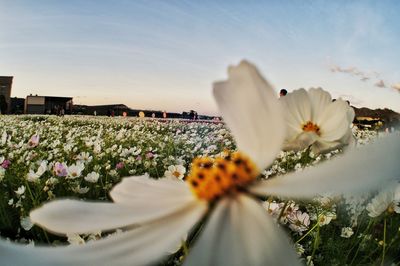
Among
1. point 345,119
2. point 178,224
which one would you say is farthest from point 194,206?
point 345,119

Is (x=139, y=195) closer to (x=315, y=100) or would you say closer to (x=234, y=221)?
(x=234, y=221)

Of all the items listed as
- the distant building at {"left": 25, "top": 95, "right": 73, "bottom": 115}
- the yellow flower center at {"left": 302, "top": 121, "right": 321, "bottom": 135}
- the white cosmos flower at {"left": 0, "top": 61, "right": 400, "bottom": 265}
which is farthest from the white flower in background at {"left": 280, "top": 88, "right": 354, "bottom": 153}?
the distant building at {"left": 25, "top": 95, "right": 73, "bottom": 115}

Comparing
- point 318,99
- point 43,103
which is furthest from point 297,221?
point 43,103

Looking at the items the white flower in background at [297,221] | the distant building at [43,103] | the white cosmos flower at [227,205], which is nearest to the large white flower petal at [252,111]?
the white cosmos flower at [227,205]

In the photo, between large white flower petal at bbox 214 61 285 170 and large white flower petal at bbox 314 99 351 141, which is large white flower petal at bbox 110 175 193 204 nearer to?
large white flower petal at bbox 214 61 285 170

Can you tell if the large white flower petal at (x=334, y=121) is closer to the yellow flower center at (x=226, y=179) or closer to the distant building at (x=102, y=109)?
the yellow flower center at (x=226, y=179)

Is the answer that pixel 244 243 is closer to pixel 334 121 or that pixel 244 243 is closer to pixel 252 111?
pixel 252 111
